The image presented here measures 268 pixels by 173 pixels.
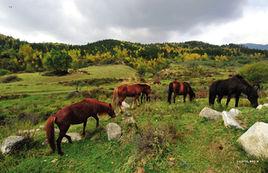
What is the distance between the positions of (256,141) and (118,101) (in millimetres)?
8407

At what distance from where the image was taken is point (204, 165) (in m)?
8.83

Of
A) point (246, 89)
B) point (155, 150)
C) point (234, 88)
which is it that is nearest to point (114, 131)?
point (155, 150)

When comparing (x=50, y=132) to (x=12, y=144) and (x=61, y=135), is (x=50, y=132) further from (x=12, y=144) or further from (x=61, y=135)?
(x=12, y=144)

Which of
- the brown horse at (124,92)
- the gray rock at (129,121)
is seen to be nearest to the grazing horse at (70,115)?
the gray rock at (129,121)

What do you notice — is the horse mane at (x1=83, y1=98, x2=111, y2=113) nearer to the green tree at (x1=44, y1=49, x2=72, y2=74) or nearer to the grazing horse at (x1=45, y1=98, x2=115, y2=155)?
the grazing horse at (x1=45, y1=98, x2=115, y2=155)

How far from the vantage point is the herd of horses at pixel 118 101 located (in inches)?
428

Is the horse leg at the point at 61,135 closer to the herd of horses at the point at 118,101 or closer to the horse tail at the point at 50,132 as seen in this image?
the herd of horses at the point at 118,101

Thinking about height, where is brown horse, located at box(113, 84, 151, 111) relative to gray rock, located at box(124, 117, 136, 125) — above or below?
above

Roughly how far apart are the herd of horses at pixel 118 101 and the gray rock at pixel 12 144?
1.47 meters

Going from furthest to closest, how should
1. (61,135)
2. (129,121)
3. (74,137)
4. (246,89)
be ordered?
(246,89) < (74,137) < (129,121) < (61,135)

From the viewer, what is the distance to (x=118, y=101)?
1563cm

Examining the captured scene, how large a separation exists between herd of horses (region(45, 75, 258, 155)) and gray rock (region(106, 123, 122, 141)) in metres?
1.09

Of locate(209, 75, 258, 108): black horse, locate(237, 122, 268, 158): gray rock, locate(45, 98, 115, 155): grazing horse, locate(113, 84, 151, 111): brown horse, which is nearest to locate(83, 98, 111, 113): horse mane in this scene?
locate(45, 98, 115, 155): grazing horse

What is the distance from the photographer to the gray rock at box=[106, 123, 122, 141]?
11.1 m
